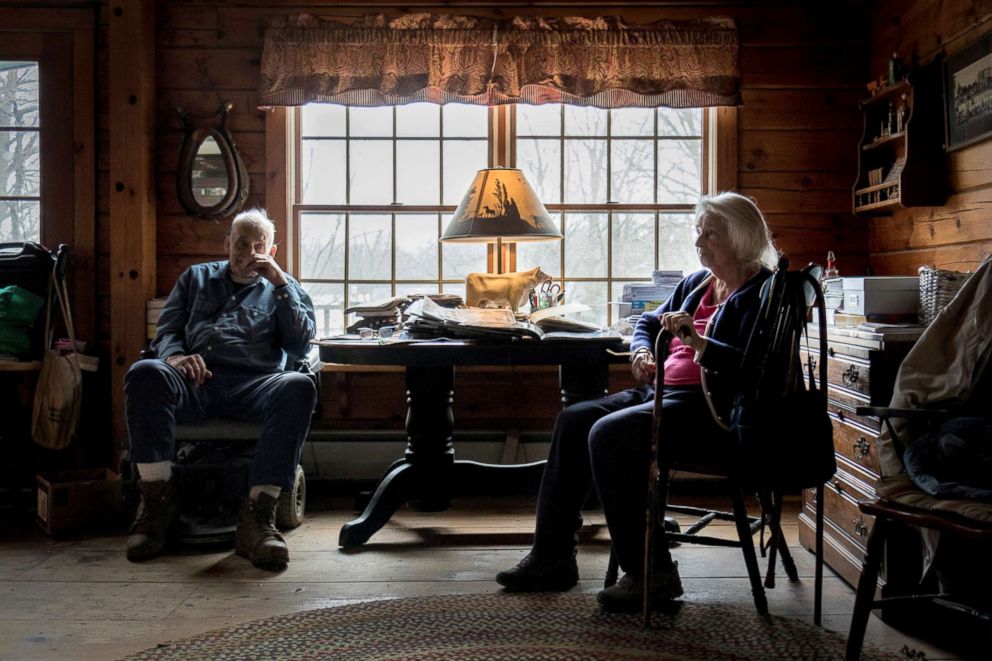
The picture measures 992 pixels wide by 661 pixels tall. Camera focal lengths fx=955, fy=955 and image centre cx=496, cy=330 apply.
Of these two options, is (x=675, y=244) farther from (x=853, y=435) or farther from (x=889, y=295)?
(x=853, y=435)

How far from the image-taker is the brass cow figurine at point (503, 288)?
12.3 feet

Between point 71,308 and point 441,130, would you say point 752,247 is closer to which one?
point 441,130

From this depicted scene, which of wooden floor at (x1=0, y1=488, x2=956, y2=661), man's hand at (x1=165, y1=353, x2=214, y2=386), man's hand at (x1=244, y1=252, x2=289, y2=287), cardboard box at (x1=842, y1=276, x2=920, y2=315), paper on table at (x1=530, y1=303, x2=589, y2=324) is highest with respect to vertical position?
man's hand at (x1=244, y1=252, x2=289, y2=287)

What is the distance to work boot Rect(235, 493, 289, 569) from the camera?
3.08m

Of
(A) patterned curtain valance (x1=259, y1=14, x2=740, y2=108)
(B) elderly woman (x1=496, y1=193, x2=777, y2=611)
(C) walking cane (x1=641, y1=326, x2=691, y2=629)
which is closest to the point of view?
(C) walking cane (x1=641, y1=326, x2=691, y2=629)

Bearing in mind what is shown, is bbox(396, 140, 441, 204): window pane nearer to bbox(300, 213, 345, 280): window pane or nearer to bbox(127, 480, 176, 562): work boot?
bbox(300, 213, 345, 280): window pane

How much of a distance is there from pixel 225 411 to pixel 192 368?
0.66 feet

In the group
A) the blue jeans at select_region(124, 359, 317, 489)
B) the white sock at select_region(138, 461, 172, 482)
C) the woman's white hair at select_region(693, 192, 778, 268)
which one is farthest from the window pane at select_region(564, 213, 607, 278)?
the white sock at select_region(138, 461, 172, 482)

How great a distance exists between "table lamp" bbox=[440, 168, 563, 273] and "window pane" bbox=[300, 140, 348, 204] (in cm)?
91

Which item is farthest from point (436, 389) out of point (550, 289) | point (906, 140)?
point (906, 140)

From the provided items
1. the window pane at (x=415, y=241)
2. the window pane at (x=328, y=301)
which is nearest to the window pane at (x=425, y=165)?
the window pane at (x=415, y=241)

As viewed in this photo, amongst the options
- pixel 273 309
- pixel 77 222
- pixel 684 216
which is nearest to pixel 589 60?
pixel 684 216

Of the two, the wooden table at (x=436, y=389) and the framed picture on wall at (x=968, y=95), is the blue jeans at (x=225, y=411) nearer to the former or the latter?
the wooden table at (x=436, y=389)

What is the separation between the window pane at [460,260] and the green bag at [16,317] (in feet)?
5.76
